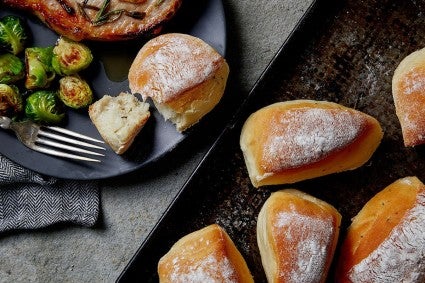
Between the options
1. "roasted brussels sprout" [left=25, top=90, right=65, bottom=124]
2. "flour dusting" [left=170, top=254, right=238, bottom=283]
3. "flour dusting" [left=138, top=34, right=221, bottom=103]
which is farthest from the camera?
"roasted brussels sprout" [left=25, top=90, right=65, bottom=124]

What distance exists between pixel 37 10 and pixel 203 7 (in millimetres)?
788

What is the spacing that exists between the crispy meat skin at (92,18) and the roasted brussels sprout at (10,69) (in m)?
0.24

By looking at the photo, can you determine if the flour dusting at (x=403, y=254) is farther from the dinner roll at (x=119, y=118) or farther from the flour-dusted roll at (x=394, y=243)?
the dinner roll at (x=119, y=118)

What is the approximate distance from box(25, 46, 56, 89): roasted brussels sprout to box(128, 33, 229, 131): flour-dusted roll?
44 centimetres

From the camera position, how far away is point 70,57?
10.7 ft

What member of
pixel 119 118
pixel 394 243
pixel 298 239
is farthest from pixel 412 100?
pixel 119 118

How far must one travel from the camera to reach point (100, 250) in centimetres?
348

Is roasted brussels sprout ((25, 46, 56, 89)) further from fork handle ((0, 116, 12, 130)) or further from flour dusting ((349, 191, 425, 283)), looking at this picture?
flour dusting ((349, 191, 425, 283))

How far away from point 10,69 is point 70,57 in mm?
300

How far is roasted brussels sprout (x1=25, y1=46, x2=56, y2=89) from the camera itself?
329 centimetres

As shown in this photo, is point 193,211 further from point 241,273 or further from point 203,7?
point 203,7

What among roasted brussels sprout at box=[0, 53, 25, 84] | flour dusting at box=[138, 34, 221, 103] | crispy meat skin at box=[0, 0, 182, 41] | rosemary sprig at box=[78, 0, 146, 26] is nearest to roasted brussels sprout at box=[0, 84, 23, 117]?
roasted brussels sprout at box=[0, 53, 25, 84]

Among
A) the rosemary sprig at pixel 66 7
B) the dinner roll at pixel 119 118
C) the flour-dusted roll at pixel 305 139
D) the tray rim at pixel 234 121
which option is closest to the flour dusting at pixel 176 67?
the dinner roll at pixel 119 118

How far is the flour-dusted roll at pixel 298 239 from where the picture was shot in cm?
304
